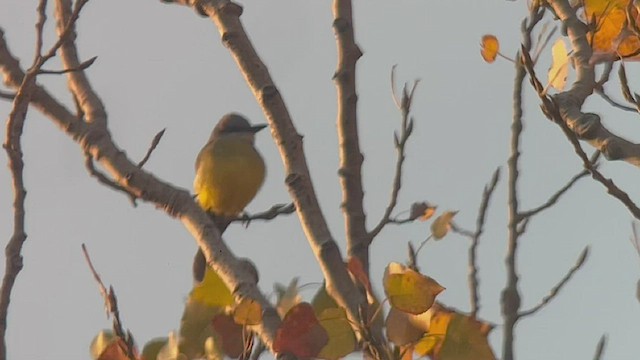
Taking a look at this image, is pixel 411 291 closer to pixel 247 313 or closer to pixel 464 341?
pixel 464 341

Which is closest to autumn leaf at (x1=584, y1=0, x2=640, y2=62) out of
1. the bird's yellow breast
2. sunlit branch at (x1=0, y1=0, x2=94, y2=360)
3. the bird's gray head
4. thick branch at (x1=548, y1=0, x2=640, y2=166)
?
thick branch at (x1=548, y1=0, x2=640, y2=166)

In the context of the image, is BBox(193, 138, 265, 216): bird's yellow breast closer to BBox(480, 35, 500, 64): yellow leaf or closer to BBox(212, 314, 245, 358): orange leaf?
BBox(480, 35, 500, 64): yellow leaf

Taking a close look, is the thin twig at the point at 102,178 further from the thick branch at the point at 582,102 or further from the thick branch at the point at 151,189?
the thick branch at the point at 582,102

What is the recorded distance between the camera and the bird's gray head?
7.09 metres

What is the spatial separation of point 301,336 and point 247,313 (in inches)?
5.3

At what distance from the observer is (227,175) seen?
6086 millimetres

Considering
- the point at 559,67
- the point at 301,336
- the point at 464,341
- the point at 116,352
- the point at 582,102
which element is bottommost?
the point at 464,341

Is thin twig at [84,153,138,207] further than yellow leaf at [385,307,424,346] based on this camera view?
Yes

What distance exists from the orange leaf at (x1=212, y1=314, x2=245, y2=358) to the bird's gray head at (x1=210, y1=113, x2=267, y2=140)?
16.4ft

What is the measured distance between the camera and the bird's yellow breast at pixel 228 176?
233 inches

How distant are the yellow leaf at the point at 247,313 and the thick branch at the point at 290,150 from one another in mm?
191

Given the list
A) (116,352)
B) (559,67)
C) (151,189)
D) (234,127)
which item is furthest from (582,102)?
(234,127)

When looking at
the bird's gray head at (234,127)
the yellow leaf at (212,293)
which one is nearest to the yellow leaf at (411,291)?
the yellow leaf at (212,293)

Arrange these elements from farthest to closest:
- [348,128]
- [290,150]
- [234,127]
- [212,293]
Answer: [234,127] < [348,128] < [290,150] < [212,293]
